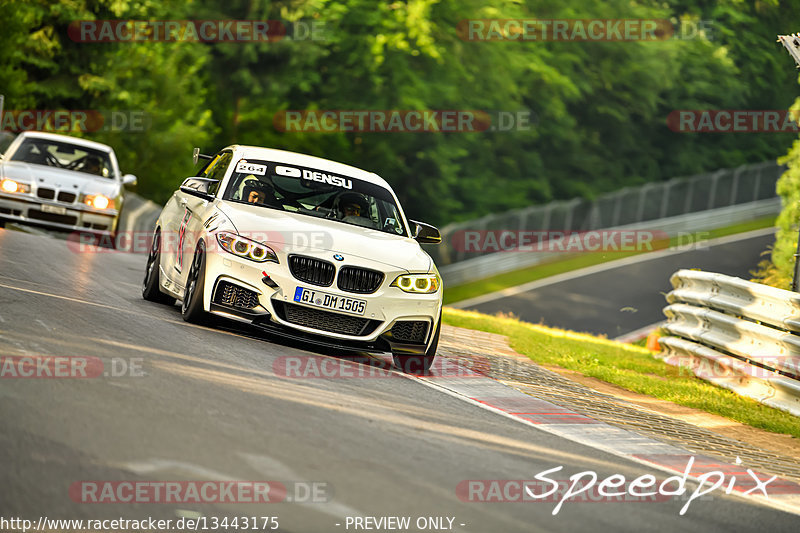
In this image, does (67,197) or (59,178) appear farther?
(59,178)

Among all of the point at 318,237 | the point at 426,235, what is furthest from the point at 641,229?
the point at 318,237

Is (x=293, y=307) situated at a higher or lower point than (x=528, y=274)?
higher

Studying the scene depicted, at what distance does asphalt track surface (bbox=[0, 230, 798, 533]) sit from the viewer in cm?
544

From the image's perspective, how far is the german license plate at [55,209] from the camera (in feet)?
59.7

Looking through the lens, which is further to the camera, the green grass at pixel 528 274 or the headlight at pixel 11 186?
the green grass at pixel 528 274

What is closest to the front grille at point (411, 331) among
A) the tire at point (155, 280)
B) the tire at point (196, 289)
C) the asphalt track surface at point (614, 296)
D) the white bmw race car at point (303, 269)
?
the white bmw race car at point (303, 269)

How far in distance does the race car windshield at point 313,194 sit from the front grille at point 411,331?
146cm

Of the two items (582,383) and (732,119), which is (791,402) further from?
(732,119)

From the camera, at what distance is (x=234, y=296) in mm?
9852

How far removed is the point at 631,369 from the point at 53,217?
9.58 meters

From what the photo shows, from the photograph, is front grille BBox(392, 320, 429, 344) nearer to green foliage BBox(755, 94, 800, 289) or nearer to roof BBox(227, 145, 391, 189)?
roof BBox(227, 145, 391, 189)

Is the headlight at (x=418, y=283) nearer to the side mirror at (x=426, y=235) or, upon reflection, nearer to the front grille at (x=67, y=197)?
the side mirror at (x=426, y=235)

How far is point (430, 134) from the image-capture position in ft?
177

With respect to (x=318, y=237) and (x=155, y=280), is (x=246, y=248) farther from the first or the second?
(x=155, y=280)
